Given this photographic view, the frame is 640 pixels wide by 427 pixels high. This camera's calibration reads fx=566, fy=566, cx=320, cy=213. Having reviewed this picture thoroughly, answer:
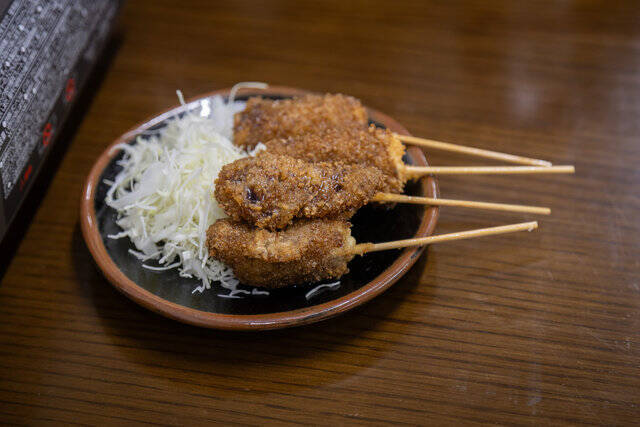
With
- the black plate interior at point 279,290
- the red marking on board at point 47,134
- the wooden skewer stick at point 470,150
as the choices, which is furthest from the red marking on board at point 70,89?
the wooden skewer stick at point 470,150

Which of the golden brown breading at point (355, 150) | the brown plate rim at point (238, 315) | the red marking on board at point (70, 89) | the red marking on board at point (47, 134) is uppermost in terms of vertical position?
the red marking on board at point (70, 89)

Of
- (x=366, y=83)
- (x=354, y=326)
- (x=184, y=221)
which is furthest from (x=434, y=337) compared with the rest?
(x=366, y=83)

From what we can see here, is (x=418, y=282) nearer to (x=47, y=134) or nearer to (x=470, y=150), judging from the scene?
(x=470, y=150)

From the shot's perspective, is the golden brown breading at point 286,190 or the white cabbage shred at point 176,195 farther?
the white cabbage shred at point 176,195

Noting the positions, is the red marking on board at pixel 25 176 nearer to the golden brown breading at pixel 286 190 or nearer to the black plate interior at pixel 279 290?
the black plate interior at pixel 279 290

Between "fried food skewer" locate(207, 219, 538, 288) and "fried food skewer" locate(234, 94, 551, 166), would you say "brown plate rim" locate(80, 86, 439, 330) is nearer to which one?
"fried food skewer" locate(207, 219, 538, 288)

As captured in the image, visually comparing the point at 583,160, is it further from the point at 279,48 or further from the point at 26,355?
the point at 26,355
